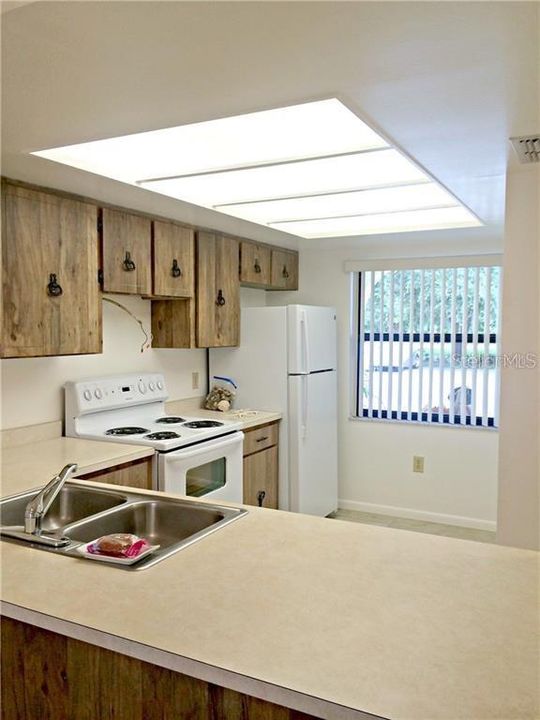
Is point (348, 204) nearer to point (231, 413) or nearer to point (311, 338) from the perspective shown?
point (311, 338)

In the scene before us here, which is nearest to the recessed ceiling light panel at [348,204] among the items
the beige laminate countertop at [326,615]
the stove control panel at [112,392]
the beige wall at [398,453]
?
the beige wall at [398,453]

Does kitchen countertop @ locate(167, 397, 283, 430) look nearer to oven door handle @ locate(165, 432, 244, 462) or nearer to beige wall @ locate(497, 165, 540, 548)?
oven door handle @ locate(165, 432, 244, 462)

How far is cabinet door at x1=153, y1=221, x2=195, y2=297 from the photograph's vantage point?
3391mm

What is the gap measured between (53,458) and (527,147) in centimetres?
223

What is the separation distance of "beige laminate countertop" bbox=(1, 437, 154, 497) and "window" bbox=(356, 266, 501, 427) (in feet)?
7.95

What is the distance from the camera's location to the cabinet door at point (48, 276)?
8.26 ft

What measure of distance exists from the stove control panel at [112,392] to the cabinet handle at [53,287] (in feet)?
2.04

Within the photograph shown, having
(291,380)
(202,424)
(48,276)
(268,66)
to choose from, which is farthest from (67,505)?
(291,380)

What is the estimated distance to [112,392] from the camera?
3.40 metres

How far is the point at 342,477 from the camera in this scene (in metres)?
4.91

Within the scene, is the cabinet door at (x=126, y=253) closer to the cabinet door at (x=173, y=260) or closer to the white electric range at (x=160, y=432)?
the cabinet door at (x=173, y=260)

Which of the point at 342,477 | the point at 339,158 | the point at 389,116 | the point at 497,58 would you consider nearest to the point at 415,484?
the point at 342,477

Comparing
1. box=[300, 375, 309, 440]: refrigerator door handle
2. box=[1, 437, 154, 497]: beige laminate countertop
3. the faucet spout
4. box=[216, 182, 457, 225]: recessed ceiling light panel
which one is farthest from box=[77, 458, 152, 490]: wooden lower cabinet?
box=[300, 375, 309, 440]: refrigerator door handle

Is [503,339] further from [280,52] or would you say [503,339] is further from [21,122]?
[21,122]
